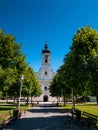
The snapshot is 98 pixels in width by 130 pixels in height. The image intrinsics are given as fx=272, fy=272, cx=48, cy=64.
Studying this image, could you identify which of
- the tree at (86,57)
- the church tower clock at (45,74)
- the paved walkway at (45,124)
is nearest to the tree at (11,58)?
the paved walkway at (45,124)

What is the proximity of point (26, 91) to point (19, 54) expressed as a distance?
11251mm

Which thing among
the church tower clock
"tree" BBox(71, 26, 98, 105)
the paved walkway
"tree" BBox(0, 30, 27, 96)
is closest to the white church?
the church tower clock

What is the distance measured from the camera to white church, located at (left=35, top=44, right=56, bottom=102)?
122 meters

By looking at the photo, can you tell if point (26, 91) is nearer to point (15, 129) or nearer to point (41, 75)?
point (15, 129)

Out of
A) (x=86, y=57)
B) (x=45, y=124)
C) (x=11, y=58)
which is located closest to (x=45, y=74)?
(x=11, y=58)

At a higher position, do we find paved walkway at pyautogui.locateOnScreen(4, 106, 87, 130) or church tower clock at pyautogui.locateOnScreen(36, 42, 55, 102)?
church tower clock at pyautogui.locateOnScreen(36, 42, 55, 102)

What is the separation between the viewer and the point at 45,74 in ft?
407

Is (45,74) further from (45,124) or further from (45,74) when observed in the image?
(45,124)

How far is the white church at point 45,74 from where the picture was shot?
400ft

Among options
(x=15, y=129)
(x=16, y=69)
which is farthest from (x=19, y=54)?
(x=15, y=129)

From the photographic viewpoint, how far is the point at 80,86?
29391 millimetres

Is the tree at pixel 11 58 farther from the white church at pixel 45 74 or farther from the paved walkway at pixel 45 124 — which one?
the white church at pixel 45 74

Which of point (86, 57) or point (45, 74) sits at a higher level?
point (45, 74)

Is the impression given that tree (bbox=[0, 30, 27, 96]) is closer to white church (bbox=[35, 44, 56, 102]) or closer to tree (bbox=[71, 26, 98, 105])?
tree (bbox=[71, 26, 98, 105])
